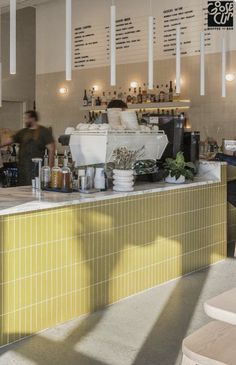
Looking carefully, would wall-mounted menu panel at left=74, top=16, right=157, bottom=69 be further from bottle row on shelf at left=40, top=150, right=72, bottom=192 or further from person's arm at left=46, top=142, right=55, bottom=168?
bottle row on shelf at left=40, top=150, right=72, bottom=192

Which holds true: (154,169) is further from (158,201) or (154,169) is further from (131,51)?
(131,51)

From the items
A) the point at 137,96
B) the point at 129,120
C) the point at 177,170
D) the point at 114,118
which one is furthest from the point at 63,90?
the point at 177,170

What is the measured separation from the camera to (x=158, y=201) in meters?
4.17

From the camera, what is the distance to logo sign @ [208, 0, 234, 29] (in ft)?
24.5

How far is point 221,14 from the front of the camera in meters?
7.52

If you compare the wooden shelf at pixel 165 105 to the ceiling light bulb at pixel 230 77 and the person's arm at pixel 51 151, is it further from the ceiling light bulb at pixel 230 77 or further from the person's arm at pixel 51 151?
the person's arm at pixel 51 151

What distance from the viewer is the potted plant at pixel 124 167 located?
393 centimetres

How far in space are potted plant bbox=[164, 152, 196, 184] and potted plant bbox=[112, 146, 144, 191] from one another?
33cm

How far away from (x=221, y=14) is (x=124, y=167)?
4.46 metres

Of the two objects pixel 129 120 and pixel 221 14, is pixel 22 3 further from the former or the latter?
pixel 129 120

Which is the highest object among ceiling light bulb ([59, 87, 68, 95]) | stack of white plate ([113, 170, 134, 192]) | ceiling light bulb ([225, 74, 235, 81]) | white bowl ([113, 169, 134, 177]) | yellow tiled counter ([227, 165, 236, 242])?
ceiling light bulb ([59, 87, 68, 95])

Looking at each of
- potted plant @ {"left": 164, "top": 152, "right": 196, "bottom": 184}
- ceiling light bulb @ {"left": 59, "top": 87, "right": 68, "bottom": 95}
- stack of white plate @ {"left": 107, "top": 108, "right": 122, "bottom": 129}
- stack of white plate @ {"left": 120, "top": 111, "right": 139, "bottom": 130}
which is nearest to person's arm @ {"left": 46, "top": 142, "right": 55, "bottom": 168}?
stack of white plate @ {"left": 107, "top": 108, "right": 122, "bottom": 129}

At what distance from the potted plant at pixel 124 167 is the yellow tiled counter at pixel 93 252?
0.14 metres

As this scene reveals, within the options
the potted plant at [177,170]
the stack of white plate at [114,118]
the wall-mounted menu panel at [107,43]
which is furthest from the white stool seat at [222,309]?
the wall-mounted menu panel at [107,43]
